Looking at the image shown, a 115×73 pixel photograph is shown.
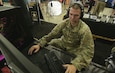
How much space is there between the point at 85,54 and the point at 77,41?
0.92 feet

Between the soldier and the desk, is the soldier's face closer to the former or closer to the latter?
the soldier

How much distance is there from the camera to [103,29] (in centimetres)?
272

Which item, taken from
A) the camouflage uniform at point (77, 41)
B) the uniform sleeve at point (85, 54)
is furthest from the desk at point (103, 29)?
the uniform sleeve at point (85, 54)

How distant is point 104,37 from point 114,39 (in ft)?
0.65

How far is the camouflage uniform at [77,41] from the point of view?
127 centimetres

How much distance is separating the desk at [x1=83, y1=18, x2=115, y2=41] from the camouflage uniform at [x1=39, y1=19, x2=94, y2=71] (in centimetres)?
132

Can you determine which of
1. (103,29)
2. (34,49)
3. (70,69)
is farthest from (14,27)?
(103,29)

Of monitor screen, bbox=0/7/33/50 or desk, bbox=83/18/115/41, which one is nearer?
monitor screen, bbox=0/7/33/50

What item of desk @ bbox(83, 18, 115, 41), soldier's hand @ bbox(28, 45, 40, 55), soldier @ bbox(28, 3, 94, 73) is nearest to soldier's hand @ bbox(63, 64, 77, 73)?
soldier @ bbox(28, 3, 94, 73)

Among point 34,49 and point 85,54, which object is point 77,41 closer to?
point 85,54

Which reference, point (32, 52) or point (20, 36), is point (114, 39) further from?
point (20, 36)

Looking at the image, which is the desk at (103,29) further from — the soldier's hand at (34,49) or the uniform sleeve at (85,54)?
the soldier's hand at (34,49)

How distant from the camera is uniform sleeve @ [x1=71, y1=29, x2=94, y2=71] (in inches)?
48.3

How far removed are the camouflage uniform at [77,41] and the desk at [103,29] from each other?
1324 millimetres
